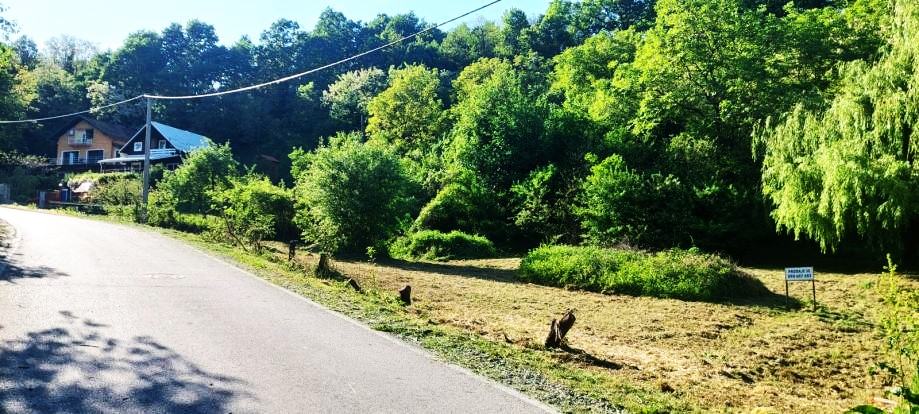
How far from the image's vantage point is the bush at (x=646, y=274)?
13.8m

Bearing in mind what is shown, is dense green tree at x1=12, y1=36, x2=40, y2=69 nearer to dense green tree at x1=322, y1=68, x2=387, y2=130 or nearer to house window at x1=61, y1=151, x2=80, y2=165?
house window at x1=61, y1=151, x2=80, y2=165

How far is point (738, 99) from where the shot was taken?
22.5 meters

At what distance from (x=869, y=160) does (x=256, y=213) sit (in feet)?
67.7

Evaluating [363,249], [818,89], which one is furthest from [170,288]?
[818,89]

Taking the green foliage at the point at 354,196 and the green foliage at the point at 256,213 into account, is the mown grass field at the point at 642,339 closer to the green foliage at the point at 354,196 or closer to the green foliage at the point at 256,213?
the green foliage at the point at 354,196

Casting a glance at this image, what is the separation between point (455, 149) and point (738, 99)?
13.8 meters

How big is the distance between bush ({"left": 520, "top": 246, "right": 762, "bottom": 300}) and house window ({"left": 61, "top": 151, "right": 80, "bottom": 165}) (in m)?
63.2

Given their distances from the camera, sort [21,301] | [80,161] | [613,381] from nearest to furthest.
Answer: [613,381], [21,301], [80,161]

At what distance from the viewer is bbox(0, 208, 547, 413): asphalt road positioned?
5016 millimetres

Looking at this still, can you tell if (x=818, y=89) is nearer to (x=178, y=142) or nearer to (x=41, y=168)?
(x=178, y=142)

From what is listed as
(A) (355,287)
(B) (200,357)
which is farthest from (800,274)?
(B) (200,357)

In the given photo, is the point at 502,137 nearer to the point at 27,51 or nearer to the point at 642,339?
the point at 642,339

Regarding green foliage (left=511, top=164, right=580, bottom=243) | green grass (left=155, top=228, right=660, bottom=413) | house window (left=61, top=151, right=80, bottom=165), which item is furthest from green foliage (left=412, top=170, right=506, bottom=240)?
house window (left=61, top=151, right=80, bottom=165)

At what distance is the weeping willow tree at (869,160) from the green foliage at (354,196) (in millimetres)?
12804
